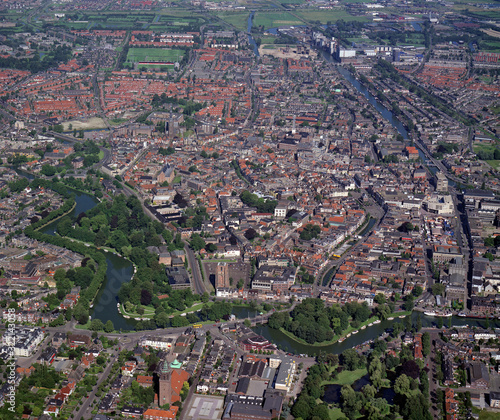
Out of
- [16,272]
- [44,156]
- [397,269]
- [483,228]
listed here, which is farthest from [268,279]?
[44,156]

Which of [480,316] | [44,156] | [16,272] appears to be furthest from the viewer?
[44,156]

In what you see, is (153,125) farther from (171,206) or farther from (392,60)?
(392,60)

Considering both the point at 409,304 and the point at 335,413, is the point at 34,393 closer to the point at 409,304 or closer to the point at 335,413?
the point at 335,413

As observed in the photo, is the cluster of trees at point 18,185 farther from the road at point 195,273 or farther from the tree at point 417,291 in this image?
the tree at point 417,291

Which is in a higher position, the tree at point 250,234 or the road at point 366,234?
the tree at point 250,234

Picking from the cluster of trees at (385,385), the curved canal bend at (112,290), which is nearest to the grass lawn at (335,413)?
the cluster of trees at (385,385)
